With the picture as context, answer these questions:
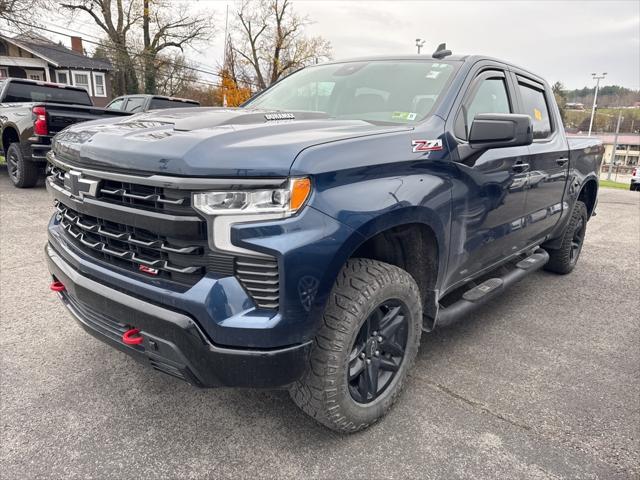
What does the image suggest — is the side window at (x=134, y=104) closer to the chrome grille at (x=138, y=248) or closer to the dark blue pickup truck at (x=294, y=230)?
the dark blue pickup truck at (x=294, y=230)

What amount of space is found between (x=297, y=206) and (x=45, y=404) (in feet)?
5.83

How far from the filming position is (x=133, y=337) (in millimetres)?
1974

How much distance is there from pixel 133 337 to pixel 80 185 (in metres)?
0.73

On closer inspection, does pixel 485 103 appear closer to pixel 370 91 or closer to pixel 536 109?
pixel 370 91

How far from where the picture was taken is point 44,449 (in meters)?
2.12

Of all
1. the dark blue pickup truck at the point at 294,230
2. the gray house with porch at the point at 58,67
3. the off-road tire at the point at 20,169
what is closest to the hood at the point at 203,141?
the dark blue pickup truck at the point at 294,230

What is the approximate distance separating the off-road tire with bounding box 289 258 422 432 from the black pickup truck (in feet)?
20.0

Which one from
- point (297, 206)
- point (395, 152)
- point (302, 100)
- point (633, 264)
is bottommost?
point (633, 264)

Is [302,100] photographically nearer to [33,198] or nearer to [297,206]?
[297,206]

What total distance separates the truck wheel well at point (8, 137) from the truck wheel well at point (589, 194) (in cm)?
836

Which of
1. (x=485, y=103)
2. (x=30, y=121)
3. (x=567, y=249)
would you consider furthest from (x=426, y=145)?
(x=30, y=121)

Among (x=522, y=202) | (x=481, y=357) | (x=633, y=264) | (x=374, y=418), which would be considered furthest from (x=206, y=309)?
(x=633, y=264)

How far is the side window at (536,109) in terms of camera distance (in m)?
3.69

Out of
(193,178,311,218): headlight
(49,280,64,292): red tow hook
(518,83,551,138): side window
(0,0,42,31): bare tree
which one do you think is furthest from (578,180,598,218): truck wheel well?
(0,0,42,31): bare tree
